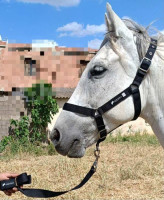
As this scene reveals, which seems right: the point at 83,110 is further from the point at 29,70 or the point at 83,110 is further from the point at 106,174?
the point at 29,70

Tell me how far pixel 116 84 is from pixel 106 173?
3482 millimetres

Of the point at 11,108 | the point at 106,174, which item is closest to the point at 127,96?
the point at 106,174

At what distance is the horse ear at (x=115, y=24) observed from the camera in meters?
1.90

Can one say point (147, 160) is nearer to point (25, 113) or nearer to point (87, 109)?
point (25, 113)

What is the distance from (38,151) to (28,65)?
6.80ft

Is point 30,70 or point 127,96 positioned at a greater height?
point 30,70

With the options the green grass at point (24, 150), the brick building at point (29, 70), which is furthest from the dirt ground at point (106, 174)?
the brick building at point (29, 70)

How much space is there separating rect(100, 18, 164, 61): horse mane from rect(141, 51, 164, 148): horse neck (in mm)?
83

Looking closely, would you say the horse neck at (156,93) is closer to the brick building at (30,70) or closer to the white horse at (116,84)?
the white horse at (116,84)

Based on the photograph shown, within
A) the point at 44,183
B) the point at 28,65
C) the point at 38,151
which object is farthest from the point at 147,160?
the point at 28,65

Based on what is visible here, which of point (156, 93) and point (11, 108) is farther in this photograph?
point (11, 108)

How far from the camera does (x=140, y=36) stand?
77.7 inches

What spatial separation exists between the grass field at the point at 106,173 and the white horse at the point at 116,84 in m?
2.32

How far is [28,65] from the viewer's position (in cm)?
687
